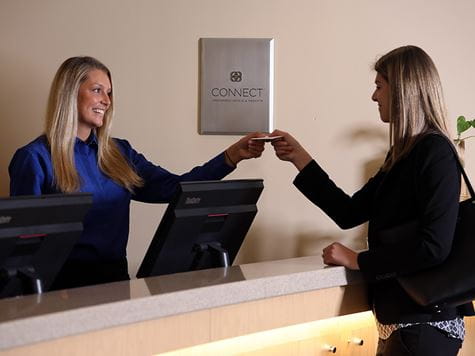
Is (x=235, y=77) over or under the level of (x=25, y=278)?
over

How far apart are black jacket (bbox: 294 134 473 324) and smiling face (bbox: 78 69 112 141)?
1.20 metres

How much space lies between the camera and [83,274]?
294 cm

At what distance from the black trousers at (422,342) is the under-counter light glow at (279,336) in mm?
247

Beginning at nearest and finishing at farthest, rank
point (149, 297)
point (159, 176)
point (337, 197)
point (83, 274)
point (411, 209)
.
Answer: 1. point (149, 297)
2. point (411, 209)
3. point (337, 197)
4. point (83, 274)
5. point (159, 176)

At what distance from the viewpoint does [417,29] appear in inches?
163

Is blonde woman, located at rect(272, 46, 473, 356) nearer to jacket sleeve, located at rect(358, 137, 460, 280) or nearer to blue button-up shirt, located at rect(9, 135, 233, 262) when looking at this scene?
jacket sleeve, located at rect(358, 137, 460, 280)

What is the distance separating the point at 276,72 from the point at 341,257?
180 cm

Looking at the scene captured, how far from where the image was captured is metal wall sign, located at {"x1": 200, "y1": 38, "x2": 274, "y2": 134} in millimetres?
4004

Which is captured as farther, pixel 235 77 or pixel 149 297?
pixel 235 77

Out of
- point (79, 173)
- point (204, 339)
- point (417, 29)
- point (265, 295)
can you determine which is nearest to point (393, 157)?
point (265, 295)

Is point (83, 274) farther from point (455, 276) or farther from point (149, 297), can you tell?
point (455, 276)

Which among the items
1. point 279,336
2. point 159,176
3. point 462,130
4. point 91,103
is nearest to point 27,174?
point 91,103

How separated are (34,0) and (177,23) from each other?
29.1 inches

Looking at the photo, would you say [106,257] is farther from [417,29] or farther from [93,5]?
[417,29]
